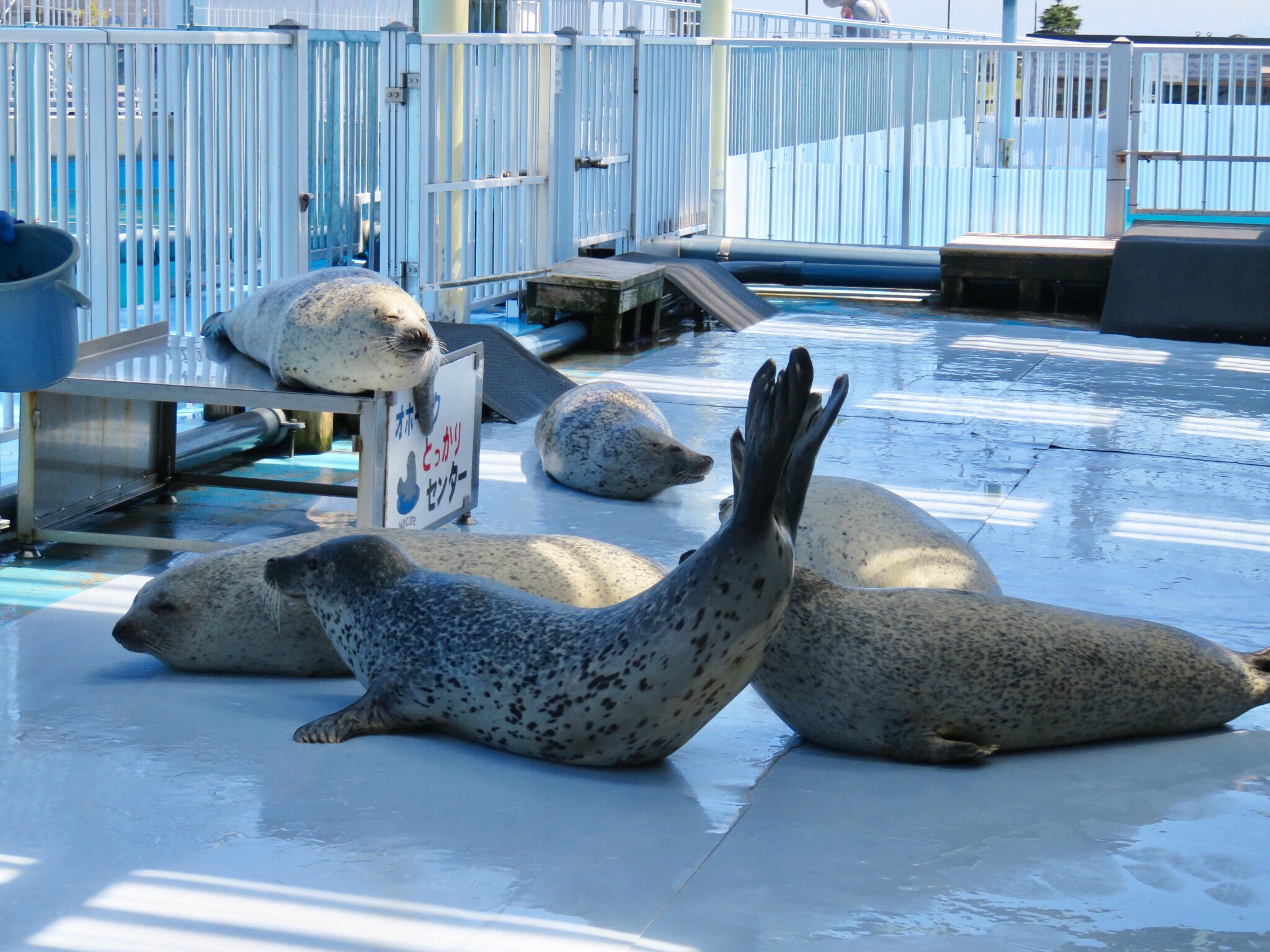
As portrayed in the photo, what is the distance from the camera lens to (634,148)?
11.9 metres

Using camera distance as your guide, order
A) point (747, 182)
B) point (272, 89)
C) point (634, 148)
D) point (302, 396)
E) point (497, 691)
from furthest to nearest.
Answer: point (747, 182)
point (634, 148)
point (272, 89)
point (302, 396)
point (497, 691)

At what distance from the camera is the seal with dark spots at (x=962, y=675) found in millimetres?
3441

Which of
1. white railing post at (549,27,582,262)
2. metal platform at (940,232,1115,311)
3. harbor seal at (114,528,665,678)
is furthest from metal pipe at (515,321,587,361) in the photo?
harbor seal at (114,528,665,678)

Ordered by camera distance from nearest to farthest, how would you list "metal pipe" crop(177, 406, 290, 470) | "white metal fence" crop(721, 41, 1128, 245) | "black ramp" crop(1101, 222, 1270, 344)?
"metal pipe" crop(177, 406, 290, 470) → "black ramp" crop(1101, 222, 1270, 344) → "white metal fence" crop(721, 41, 1128, 245)

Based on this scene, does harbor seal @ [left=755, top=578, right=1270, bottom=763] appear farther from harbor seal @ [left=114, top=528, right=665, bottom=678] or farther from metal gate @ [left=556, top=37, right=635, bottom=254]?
metal gate @ [left=556, top=37, right=635, bottom=254]

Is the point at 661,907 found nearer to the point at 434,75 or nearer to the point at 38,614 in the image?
the point at 38,614

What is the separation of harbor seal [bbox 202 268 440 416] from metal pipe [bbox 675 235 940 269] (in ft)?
25.8

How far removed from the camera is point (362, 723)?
3.44 m

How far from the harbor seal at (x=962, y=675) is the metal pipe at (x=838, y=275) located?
9.40 m

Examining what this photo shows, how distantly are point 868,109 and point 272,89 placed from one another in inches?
355

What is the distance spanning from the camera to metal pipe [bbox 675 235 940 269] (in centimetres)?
1299

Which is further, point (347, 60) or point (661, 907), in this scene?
point (347, 60)

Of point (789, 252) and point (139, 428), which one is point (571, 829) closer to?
point (139, 428)

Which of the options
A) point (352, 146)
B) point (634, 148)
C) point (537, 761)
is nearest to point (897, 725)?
point (537, 761)
